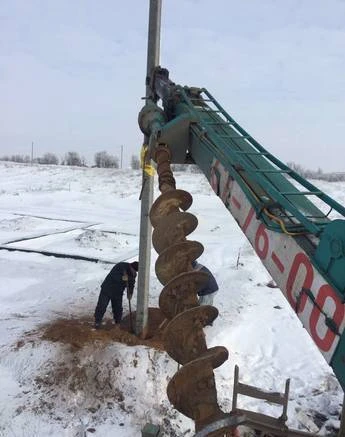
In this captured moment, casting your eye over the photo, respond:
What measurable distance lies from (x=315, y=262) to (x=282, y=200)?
590 mm

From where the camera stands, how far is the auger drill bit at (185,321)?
2289mm

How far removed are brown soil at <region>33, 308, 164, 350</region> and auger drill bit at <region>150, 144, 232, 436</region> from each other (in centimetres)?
409

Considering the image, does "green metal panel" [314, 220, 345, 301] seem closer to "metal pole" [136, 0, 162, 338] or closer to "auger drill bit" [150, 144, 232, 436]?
"auger drill bit" [150, 144, 232, 436]

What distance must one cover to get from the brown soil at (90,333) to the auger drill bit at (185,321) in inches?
161

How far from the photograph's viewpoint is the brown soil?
673 cm

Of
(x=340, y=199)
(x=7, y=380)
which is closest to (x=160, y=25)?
(x=7, y=380)

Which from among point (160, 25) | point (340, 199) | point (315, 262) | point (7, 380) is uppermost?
point (160, 25)

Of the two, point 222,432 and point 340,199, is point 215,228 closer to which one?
point 340,199

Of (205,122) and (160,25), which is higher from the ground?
(160,25)

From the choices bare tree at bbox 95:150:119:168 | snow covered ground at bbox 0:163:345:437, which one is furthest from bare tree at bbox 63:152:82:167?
snow covered ground at bbox 0:163:345:437

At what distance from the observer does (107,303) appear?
7.49 meters

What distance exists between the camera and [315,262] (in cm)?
223

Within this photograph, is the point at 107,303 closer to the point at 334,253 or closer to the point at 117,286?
the point at 117,286

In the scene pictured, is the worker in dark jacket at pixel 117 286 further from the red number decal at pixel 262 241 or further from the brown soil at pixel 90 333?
the red number decal at pixel 262 241
